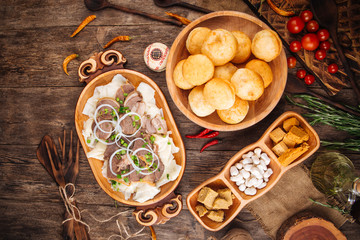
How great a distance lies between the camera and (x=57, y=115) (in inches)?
98.2

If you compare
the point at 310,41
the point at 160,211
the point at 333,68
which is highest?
the point at 310,41

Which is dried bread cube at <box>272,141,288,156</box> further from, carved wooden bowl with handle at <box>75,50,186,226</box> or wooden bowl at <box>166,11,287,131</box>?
carved wooden bowl with handle at <box>75,50,186,226</box>

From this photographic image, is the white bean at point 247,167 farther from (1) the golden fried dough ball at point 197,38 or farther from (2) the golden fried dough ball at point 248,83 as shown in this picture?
(1) the golden fried dough ball at point 197,38

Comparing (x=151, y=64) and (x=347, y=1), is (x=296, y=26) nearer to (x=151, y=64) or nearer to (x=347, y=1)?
(x=347, y=1)

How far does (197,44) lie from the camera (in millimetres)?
1712

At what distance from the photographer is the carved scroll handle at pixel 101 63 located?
7.19 feet

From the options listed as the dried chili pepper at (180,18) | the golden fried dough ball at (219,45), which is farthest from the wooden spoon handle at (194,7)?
the golden fried dough ball at (219,45)

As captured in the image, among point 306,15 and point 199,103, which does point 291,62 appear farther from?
point 199,103

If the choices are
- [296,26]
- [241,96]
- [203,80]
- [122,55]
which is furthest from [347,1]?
[122,55]

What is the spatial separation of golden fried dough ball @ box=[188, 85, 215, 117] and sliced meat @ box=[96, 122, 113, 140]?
2.91 ft

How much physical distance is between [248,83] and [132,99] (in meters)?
1.11

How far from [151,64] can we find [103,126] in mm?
765

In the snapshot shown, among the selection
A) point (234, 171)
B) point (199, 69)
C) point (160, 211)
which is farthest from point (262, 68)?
point (160, 211)

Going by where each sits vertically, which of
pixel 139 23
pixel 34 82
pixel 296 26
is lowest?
pixel 34 82
